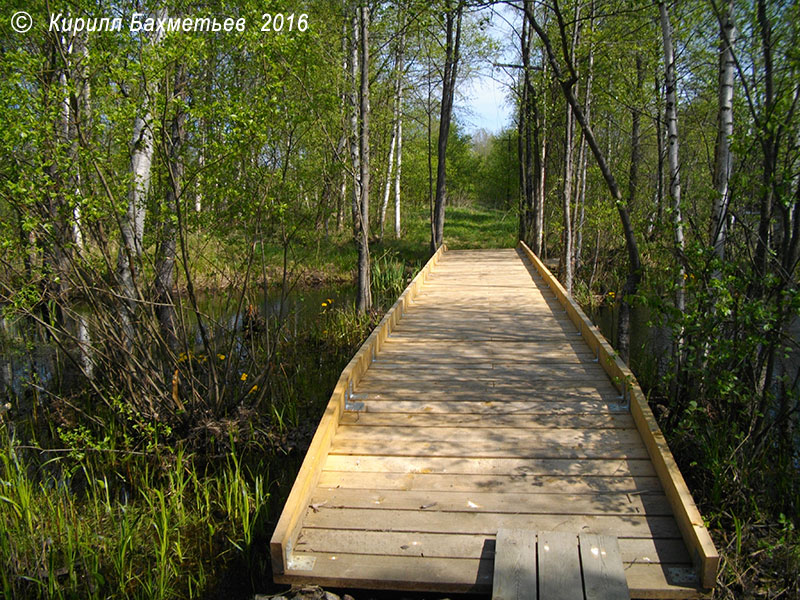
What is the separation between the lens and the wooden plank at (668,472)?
104 inches

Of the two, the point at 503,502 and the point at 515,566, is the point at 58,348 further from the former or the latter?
the point at 515,566

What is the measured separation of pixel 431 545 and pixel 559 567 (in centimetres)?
62

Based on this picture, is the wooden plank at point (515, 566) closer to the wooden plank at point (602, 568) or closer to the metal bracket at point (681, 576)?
the wooden plank at point (602, 568)

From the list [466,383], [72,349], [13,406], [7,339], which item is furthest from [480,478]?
[7,339]

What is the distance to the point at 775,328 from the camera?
11.8 feet

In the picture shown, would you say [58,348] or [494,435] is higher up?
[494,435]

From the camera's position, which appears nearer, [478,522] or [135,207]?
[478,522]

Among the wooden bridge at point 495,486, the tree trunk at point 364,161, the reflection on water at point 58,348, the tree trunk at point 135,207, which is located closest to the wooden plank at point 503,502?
the wooden bridge at point 495,486

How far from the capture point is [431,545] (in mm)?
2959

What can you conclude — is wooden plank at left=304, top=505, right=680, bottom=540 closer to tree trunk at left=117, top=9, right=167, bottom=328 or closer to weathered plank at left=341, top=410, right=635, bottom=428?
weathered plank at left=341, top=410, right=635, bottom=428

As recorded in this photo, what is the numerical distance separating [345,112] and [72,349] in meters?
4.63

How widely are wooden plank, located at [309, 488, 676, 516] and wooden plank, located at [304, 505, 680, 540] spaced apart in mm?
41

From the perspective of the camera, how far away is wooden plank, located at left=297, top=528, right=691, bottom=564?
2.83 meters

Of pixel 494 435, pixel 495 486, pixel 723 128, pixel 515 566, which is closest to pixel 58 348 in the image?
pixel 494 435
